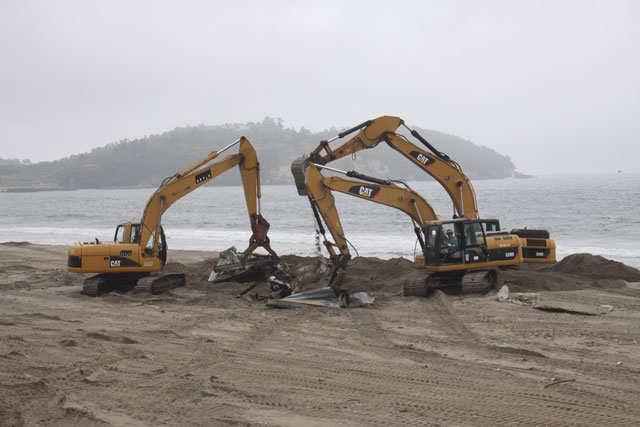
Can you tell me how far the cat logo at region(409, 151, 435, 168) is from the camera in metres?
16.0

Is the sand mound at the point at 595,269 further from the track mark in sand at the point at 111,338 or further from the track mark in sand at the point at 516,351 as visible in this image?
the track mark in sand at the point at 111,338

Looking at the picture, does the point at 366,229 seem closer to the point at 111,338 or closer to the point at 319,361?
the point at 111,338

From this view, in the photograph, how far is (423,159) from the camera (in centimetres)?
1602

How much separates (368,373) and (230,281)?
31.4 feet

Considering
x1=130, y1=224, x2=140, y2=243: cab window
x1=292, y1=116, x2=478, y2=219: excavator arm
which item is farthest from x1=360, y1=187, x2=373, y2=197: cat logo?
x1=130, y1=224, x2=140, y2=243: cab window

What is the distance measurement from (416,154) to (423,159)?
0.22 metres

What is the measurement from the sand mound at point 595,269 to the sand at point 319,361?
2608 millimetres

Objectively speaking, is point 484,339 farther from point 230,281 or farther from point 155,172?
point 155,172

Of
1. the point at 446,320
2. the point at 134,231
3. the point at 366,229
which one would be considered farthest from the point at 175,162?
the point at 446,320

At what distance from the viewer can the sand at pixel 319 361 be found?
675cm

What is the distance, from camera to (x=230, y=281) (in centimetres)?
1741

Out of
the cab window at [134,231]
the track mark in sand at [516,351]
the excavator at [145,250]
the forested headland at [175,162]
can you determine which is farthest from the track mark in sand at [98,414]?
the forested headland at [175,162]

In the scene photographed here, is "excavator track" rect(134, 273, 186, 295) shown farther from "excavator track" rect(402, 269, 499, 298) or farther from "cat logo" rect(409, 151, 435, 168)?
"cat logo" rect(409, 151, 435, 168)

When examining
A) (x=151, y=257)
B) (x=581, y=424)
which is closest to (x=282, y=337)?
(x=581, y=424)
